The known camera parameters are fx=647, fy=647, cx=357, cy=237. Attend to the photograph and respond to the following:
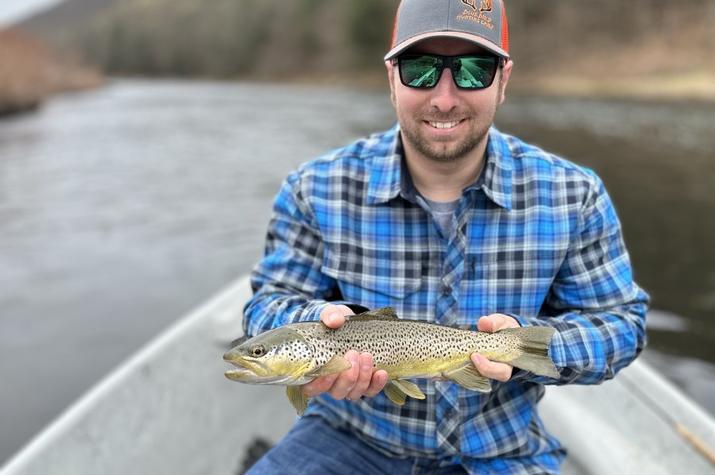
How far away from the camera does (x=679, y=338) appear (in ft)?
21.4

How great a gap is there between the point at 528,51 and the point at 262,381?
47552mm

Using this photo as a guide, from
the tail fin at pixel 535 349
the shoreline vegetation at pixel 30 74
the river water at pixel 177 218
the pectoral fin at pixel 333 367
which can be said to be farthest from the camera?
the shoreline vegetation at pixel 30 74

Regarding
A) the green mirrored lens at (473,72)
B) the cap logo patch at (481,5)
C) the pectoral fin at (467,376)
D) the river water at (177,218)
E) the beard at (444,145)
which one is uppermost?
the cap logo patch at (481,5)

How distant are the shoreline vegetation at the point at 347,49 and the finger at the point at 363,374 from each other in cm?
2898

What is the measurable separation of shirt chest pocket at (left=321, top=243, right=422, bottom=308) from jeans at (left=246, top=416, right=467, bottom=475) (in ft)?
1.81

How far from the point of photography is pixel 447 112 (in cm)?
228

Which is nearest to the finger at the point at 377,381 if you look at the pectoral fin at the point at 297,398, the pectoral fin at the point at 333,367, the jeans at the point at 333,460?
the pectoral fin at the point at 333,367

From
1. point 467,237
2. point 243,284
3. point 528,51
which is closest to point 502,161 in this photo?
point 467,237

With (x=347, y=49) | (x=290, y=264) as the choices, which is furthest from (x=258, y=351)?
(x=347, y=49)

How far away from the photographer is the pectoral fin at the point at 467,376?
2.11 meters

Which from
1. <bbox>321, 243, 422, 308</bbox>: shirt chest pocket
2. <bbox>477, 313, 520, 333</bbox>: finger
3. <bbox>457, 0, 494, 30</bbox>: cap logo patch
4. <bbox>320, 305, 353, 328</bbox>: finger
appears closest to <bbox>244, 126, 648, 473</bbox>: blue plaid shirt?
<bbox>321, 243, 422, 308</bbox>: shirt chest pocket

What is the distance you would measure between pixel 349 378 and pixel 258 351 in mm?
291

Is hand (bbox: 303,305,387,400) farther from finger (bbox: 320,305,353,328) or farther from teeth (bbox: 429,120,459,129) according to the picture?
teeth (bbox: 429,120,459,129)

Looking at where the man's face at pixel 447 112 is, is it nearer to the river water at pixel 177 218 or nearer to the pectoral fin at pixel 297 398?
the pectoral fin at pixel 297 398
